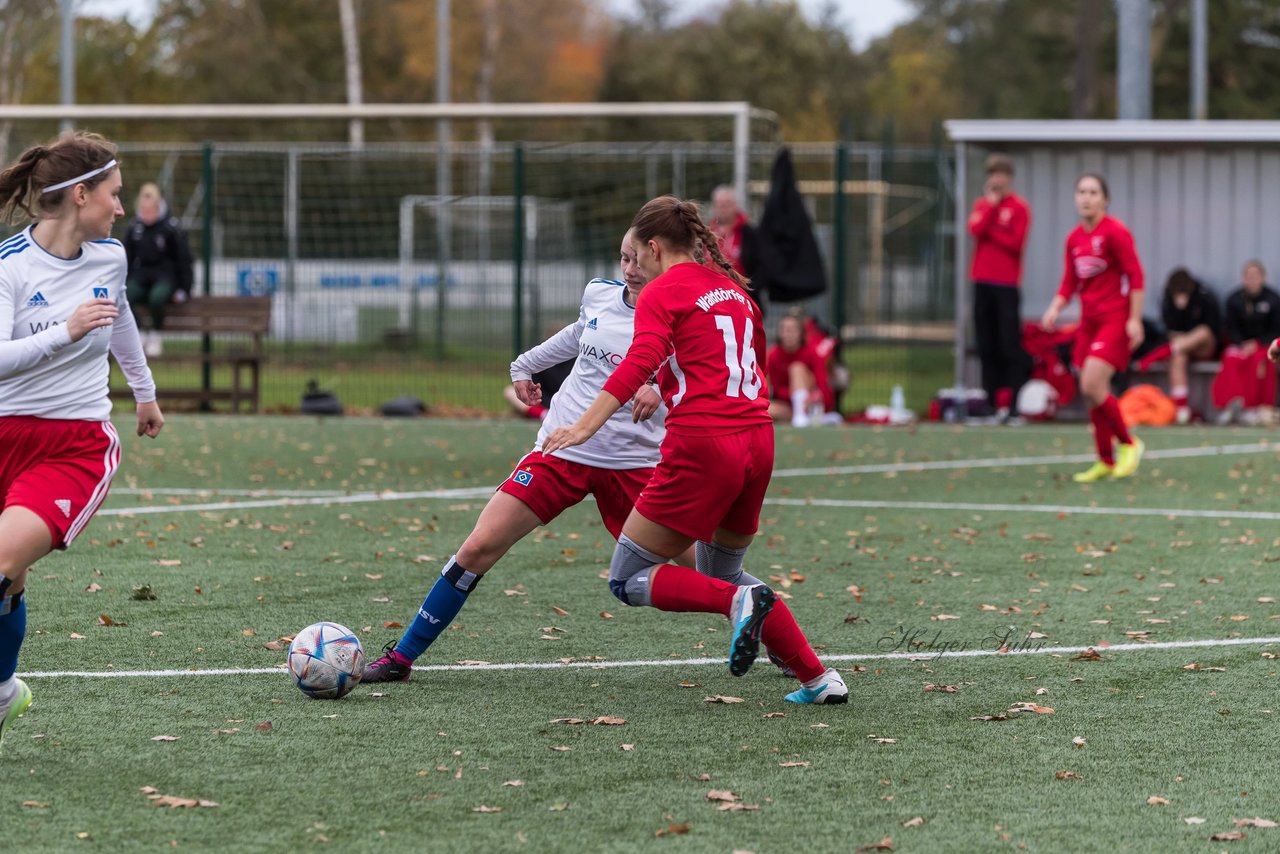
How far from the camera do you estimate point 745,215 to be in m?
16.7

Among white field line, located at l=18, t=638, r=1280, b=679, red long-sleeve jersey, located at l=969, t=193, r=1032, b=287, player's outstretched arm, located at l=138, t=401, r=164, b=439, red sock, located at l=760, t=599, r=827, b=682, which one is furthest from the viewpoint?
red long-sleeve jersey, located at l=969, t=193, r=1032, b=287

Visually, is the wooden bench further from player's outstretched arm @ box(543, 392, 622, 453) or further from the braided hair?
player's outstretched arm @ box(543, 392, 622, 453)

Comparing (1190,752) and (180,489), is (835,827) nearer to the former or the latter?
(1190,752)

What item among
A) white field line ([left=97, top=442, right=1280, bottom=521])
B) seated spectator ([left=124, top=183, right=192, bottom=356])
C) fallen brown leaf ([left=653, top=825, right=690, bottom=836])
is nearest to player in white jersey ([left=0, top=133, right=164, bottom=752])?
fallen brown leaf ([left=653, top=825, right=690, bottom=836])

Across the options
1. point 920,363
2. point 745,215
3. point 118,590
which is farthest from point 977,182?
point 118,590

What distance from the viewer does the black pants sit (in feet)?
55.1

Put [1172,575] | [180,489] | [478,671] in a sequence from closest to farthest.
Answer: [478,671]
[1172,575]
[180,489]

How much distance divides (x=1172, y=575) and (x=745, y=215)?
8.95m

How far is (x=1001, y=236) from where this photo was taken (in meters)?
16.5

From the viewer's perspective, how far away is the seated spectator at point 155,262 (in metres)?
16.9

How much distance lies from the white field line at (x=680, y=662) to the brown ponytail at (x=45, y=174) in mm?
1736

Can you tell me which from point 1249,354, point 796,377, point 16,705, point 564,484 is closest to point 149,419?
point 16,705

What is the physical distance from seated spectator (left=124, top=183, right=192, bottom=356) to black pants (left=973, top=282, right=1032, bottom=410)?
26.0ft

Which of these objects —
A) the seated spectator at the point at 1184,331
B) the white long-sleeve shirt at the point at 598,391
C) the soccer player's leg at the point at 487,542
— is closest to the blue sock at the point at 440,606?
the soccer player's leg at the point at 487,542
